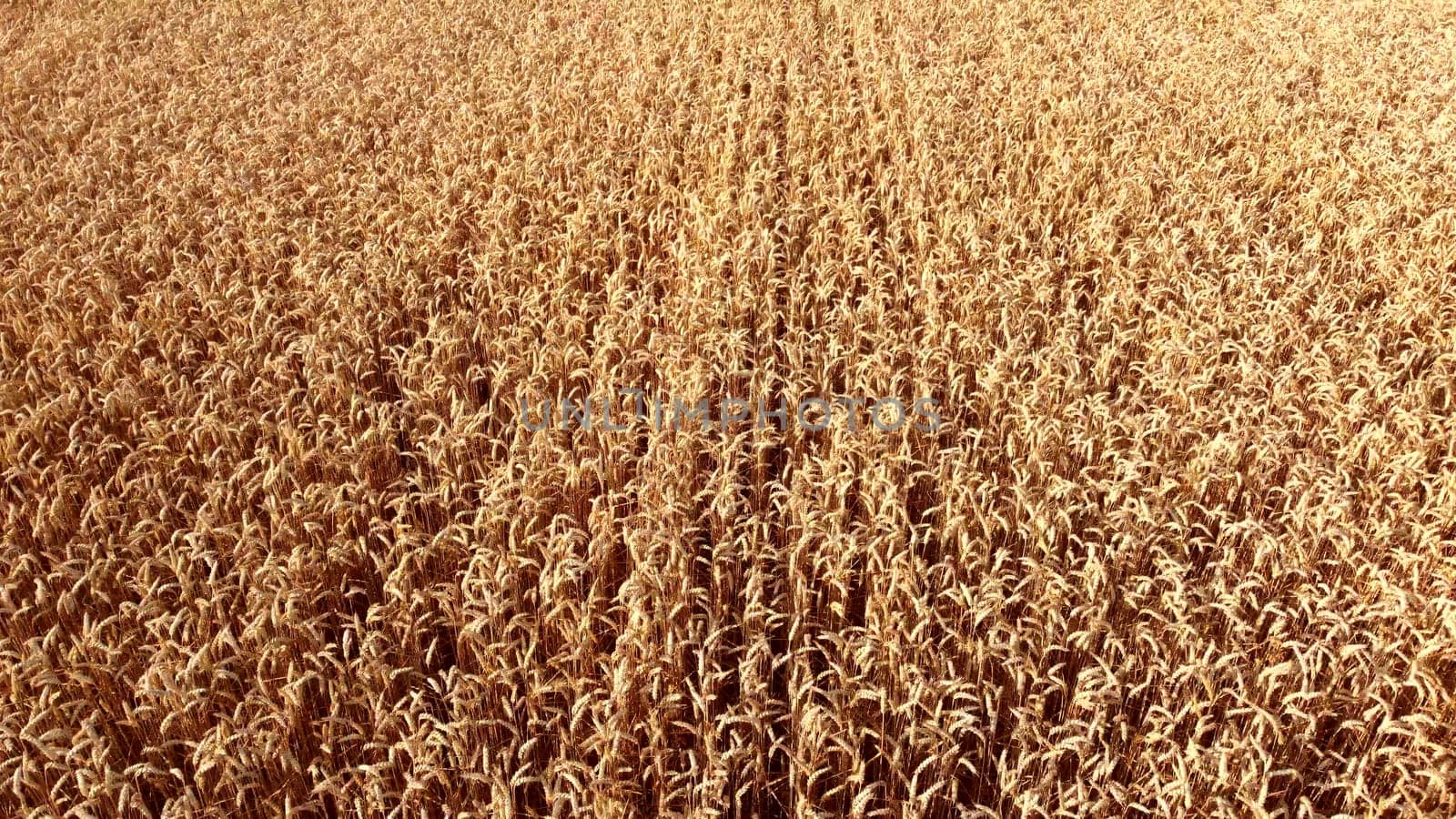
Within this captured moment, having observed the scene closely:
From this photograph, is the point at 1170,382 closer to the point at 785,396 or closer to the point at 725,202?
the point at 785,396

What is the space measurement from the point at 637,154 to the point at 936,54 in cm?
427

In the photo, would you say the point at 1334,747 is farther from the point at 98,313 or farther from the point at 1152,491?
the point at 98,313

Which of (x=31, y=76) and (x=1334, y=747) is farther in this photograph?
(x=31, y=76)

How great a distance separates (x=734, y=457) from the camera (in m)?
4.25

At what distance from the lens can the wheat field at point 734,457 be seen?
290 centimetres

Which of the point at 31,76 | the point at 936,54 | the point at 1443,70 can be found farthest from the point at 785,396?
the point at 31,76

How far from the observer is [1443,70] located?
29.8 ft

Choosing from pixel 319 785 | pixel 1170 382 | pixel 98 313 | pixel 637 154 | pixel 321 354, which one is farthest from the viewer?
pixel 637 154

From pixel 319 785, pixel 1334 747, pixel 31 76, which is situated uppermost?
pixel 31 76

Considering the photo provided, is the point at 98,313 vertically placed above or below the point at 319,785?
above

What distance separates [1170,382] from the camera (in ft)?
14.3

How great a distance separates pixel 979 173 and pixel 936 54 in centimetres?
356

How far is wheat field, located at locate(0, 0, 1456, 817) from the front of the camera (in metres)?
2.90

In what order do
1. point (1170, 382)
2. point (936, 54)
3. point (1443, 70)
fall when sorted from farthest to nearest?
1. point (936, 54)
2. point (1443, 70)
3. point (1170, 382)
